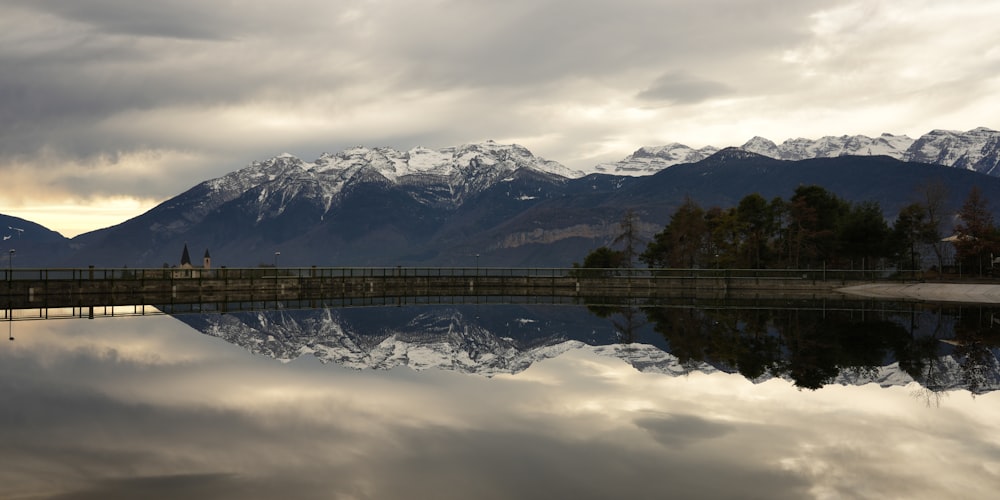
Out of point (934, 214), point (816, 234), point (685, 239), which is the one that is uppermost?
point (934, 214)

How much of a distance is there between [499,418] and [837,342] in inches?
959

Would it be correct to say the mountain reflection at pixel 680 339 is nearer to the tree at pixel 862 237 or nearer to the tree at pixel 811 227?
the tree at pixel 811 227

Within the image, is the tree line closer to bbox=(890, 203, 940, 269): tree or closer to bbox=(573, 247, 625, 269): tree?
bbox=(890, 203, 940, 269): tree

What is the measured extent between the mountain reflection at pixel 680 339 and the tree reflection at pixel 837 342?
2.5 inches

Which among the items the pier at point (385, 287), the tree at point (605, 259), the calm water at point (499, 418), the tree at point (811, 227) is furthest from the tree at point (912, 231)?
the calm water at point (499, 418)

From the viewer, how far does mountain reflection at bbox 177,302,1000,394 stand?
30.0 m

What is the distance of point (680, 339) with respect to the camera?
1598 inches

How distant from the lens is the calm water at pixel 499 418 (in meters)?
14.7

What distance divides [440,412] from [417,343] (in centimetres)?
2004

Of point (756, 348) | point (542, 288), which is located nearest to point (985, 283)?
point (542, 288)

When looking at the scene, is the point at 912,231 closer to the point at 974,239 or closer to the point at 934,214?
the point at 934,214

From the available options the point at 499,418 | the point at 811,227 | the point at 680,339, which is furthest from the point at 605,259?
the point at 499,418

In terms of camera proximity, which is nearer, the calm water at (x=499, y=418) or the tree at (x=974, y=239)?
the calm water at (x=499, y=418)

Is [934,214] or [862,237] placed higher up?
[934,214]
